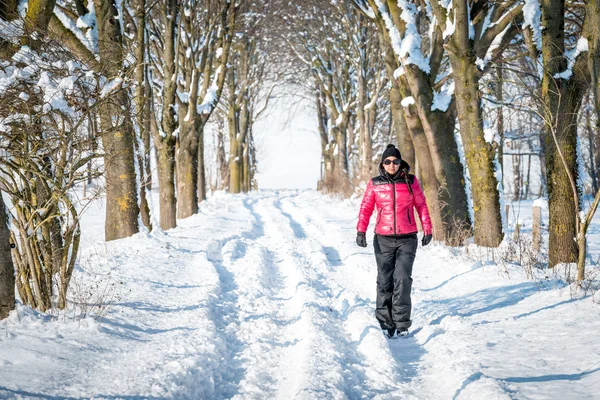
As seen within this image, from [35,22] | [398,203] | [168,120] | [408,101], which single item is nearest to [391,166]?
[398,203]

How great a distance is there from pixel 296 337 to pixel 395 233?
5.15 feet

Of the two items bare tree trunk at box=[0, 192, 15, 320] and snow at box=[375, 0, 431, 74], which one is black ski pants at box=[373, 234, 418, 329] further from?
snow at box=[375, 0, 431, 74]

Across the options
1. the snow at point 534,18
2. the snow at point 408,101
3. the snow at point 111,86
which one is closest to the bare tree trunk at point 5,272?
the snow at point 111,86

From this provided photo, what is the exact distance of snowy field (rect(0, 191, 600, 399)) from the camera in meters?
3.44

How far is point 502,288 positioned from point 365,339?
8.53 feet

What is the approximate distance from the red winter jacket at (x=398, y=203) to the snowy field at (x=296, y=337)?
1.04m

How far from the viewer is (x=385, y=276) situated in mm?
5211

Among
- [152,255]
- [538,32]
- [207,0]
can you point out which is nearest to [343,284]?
[152,255]

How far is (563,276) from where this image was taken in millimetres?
6152

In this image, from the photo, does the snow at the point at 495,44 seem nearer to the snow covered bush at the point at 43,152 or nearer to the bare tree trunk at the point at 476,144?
→ the bare tree trunk at the point at 476,144

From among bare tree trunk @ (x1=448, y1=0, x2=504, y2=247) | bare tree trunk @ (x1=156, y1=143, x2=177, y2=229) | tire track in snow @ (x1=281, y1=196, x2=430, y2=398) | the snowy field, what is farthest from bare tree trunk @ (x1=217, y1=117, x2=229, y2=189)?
tire track in snow @ (x1=281, y1=196, x2=430, y2=398)

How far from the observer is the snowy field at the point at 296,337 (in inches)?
135

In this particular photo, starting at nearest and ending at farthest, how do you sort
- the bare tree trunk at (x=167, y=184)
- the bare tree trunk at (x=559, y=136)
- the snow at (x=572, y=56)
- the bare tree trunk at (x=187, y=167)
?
the bare tree trunk at (x=559, y=136) < the snow at (x=572, y=56) < the bare tree trunk at (x=167, y=184) < the bare tree trunk at (x=187, y=167)

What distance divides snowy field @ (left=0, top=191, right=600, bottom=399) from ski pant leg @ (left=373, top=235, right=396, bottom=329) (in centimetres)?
16
